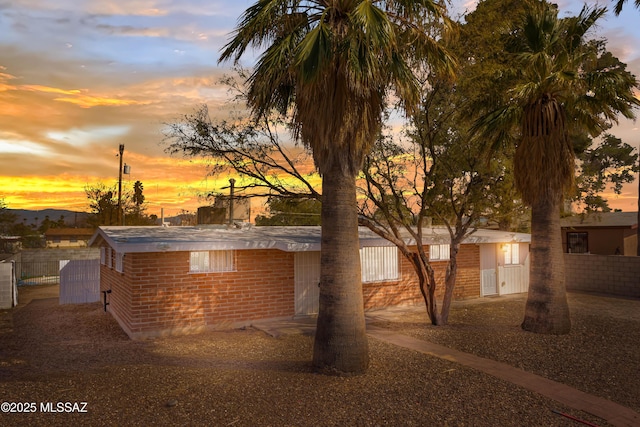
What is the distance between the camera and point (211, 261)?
13.3 m

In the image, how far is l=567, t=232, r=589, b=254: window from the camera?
32.7m

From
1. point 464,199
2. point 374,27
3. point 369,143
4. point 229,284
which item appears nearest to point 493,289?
point 464,199

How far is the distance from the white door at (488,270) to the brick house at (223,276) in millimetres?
2653

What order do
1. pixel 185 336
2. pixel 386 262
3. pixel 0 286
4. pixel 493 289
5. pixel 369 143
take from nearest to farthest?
1. pixel 369 143
2. pixel 185 336
3. pixel 386 262
4. pixel 0 286
5. pixel 493 289

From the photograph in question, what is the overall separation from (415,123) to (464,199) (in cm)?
261

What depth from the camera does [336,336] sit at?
864cm

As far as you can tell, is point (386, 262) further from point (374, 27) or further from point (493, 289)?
point (374, 27)

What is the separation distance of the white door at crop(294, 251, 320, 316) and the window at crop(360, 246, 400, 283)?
6.18ft

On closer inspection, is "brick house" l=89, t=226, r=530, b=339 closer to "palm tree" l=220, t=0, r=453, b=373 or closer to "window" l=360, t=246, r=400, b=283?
"window" l=360, t=246, r=400, b=283

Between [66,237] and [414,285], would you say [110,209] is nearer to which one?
[66,237]

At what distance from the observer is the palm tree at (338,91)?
27.1 ft

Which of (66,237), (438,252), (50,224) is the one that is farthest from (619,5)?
(50,224)

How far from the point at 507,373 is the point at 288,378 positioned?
13.9 ft

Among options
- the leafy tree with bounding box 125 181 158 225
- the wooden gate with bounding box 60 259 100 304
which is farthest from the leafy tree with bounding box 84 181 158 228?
the wooden gate with bounding box 60 259 100 304
